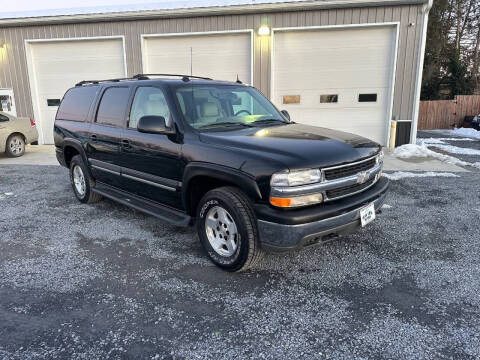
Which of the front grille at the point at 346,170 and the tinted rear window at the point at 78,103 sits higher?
the tinted rear window at the point at 78,103

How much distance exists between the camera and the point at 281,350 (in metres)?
2.29

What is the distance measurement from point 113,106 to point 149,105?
82 centimetres

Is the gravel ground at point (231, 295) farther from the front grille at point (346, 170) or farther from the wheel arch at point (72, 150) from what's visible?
the wheel arch at point (72, 150)

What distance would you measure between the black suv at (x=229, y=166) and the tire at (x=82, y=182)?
0.51 m

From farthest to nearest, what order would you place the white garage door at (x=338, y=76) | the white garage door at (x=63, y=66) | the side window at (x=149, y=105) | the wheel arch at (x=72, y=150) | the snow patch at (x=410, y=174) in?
the white garage door at (x=63, y=66), the white garage door at (x=338, y=76), the snow patch at (x=410, y=174), the wheel arch at (x=72, y=150), the side window at (x=149, y=105)

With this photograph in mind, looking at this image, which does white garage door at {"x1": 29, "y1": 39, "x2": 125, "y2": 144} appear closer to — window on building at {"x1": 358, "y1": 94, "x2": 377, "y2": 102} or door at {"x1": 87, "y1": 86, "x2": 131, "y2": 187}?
door at {"x1": 87, "y1": 86, "x2": 131, "y2": 187}

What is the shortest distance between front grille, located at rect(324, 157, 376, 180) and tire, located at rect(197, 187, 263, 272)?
2.40ft

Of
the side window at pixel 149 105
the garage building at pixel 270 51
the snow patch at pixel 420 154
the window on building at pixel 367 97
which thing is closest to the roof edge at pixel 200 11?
the garage building at pixel 270 51

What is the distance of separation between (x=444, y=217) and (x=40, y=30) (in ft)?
42.6

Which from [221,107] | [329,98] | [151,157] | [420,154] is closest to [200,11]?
[329,98]

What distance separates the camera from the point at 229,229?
127 inches

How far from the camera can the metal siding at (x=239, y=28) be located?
10055 millimetres

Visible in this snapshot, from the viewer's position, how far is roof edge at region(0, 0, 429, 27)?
986 cm

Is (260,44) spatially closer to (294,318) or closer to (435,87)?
(294,318)
